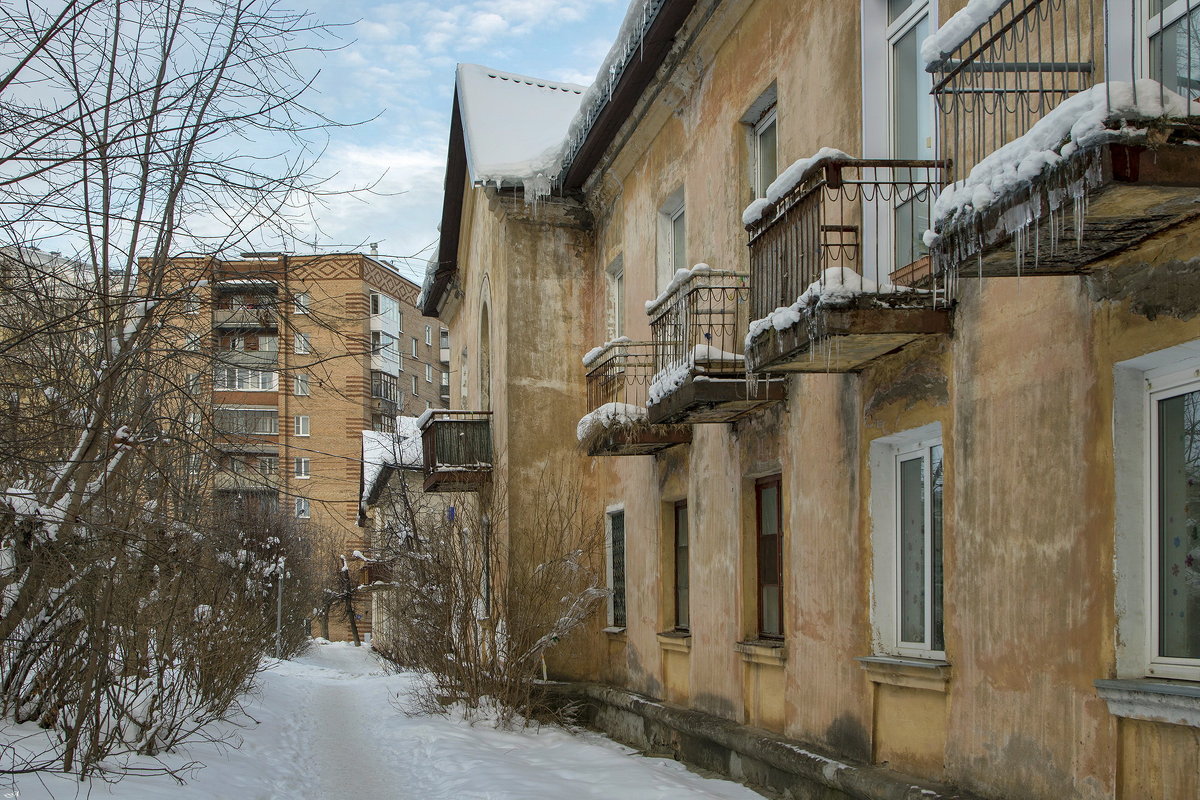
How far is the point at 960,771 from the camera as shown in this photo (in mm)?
7023

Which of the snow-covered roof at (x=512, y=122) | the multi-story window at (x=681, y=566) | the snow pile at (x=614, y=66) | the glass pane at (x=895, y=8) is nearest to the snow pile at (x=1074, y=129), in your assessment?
the glass pane at (x=895, y=8)

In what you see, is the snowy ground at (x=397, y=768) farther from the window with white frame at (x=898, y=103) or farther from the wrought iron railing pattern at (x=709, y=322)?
the window with white frame at (x=898, y=103)

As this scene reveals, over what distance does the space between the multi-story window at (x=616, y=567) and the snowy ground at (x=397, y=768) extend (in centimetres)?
200

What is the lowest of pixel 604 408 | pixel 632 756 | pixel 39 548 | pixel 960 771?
pixel 632 756

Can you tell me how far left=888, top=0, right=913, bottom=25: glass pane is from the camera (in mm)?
8359

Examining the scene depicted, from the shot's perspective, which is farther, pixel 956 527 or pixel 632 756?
pixel 632 756

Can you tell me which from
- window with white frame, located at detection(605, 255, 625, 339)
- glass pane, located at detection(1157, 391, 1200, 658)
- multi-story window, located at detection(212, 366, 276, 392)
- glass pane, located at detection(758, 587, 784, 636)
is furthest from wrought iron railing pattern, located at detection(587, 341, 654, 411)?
glass pane, located at detection(1157, 391, 1200, 658)

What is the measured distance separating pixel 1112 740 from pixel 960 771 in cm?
160

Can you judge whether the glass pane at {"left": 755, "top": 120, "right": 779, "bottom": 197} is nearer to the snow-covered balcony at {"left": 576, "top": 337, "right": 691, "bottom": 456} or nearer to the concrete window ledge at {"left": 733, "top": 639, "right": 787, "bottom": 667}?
the snow-covered balcony at {"left": 576, "top": 337, "right": 691, "bottom": 456}

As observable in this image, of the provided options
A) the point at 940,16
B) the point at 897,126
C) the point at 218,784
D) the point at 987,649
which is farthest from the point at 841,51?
the point at 218,784

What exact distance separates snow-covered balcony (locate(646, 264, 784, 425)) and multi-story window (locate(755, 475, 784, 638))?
78 centimetres

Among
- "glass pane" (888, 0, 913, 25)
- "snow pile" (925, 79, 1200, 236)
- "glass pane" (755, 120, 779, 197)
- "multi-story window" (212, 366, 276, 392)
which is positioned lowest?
"multi-story window" (212, 366, 276, 392)

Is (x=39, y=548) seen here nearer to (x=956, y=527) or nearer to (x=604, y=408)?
(x=956, y=527)

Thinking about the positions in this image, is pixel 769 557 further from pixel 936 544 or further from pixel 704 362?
pixel 936 544
